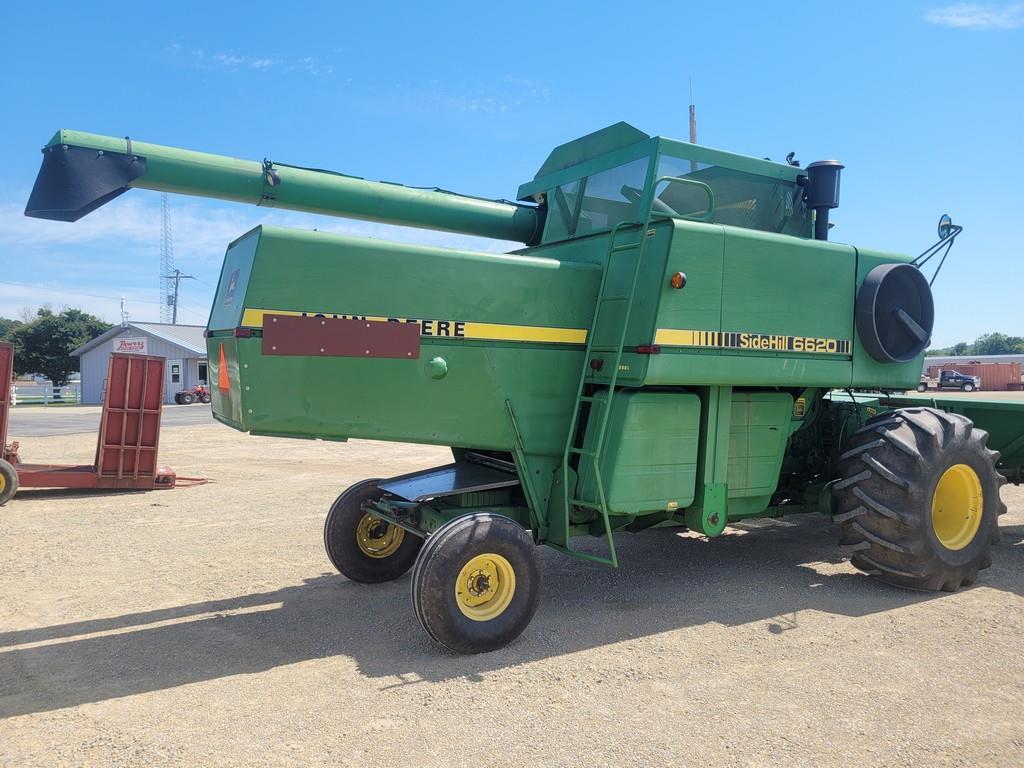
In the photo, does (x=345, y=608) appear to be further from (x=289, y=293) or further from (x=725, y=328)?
(x=725, y=328)

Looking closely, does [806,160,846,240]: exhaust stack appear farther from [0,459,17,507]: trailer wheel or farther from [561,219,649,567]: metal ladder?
[0,459,17,507]: trailer wheel

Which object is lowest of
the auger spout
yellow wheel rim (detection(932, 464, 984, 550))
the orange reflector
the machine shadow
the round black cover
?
the machine shadow

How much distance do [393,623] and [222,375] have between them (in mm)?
2002

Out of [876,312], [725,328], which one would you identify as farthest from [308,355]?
[876,312]

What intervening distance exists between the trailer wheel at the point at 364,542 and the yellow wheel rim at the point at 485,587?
1.53 meters

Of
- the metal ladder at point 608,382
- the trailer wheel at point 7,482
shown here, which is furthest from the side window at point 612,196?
the trailer wheel at point 7,482

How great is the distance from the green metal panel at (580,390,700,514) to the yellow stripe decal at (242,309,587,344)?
0.49 metres

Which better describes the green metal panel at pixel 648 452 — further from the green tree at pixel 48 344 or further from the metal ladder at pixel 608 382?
the green tree at pixel 48 344

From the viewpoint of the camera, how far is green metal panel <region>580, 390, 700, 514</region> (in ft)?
17.0

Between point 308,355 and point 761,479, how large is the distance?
358 cm

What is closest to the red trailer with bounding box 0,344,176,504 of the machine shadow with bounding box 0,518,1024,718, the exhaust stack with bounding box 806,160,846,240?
the machine shadow with bounding box 0,518,1024,718

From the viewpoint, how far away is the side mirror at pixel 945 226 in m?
6.47

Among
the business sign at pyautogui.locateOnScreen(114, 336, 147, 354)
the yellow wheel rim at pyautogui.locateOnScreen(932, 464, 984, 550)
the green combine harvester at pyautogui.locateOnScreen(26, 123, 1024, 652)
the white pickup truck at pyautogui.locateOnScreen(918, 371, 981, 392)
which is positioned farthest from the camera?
the white pickup truck at pyautogui.locateOnScreen(918, 371, 981, 392)

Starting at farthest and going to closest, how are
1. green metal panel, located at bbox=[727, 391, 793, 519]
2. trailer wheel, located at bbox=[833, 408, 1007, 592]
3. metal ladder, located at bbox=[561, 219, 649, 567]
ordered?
green metal panel, located at bbox=[727, 391, 793, 519] < trailer wheel, located at bbox=[833, 408, 1007, 592] < metal ladder, located at bbox=[561, 219, 649, 567]
